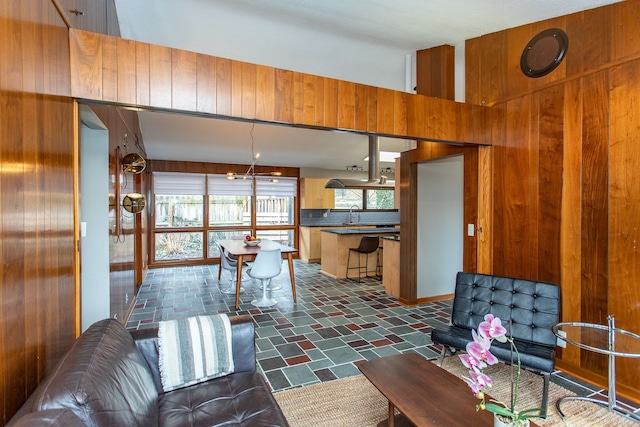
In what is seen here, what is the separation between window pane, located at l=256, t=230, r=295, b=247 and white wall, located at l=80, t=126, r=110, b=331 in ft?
17.0

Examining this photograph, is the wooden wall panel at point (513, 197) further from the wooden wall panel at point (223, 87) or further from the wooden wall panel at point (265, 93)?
the wooden wall panel at point (223, 87)

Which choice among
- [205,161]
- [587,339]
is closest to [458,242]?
[587,339]

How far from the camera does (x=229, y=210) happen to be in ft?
25.6

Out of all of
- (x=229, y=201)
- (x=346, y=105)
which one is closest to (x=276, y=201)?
(x=229, y=201)

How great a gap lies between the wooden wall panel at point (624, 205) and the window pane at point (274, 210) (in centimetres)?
666

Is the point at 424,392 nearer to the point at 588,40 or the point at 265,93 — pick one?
the point at 265,93

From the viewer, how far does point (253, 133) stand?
581 centimetres

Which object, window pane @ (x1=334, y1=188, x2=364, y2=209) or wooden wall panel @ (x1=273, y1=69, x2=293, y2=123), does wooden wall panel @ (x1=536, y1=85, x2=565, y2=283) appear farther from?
window pane @ (x1=334, y1=188, x2=364, y2=209)

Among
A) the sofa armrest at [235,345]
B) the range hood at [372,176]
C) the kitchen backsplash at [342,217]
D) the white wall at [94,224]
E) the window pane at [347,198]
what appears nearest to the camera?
the sofa armrest at [235,345]

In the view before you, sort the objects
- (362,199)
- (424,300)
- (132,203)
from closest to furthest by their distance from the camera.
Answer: (132,203)
(424,300)
(362,199)

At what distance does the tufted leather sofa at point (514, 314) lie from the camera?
2.18 meters

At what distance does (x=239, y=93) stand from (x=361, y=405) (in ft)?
7.59

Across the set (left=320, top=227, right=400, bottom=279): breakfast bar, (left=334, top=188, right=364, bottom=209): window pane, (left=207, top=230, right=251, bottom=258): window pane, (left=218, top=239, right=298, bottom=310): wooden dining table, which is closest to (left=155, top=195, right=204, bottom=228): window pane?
(left=207, top=230, right=251, bottom=258): window pane

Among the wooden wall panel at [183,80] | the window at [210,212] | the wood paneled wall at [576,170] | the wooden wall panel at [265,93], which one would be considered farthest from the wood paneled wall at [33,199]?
the window at [210,212]
